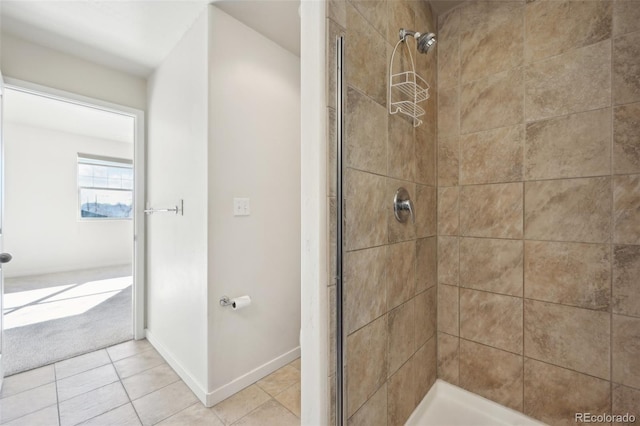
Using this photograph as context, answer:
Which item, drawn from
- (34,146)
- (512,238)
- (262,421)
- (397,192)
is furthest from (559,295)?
(34,146)

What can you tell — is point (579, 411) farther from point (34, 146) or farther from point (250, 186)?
point (34, 146)

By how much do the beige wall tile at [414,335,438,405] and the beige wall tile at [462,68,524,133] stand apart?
1314 millimetres

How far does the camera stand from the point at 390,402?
3.99ft

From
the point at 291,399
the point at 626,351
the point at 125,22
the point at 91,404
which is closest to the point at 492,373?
the point at 626,351

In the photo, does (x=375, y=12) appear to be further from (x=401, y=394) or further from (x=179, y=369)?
(x=179, y=369)

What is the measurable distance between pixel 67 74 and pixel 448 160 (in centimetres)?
300

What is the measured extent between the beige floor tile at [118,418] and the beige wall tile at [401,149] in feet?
6.53

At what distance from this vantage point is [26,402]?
5.36 ft

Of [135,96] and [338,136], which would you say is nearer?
[338,136]

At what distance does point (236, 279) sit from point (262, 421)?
2.71 ft

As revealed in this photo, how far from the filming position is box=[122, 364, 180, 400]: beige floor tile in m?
1.75

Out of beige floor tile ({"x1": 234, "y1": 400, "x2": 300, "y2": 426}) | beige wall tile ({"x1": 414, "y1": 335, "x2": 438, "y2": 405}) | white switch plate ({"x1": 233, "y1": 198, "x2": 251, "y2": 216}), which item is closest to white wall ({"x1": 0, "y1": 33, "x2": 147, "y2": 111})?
white switch plate ({"x1": 233, "y1": 198, "x2": 251, "y2": 216})

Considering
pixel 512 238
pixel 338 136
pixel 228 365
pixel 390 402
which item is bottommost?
pixel 228 365

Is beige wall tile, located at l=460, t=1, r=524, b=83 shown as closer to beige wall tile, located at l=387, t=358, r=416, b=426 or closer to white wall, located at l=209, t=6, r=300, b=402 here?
white wall, located at l=209, t=6, r=300, b=402
